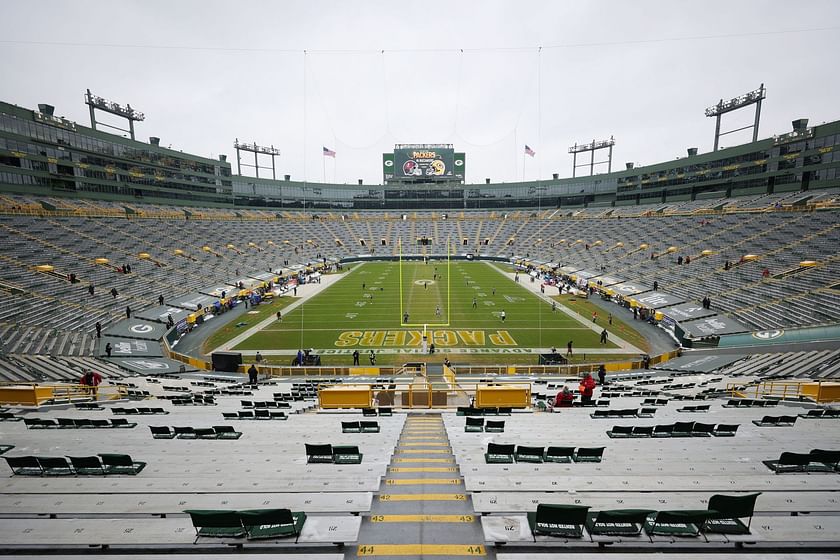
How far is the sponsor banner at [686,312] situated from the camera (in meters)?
26.5

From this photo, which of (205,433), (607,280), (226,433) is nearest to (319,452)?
(226,433)

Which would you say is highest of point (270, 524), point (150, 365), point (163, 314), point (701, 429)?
point (270, 524)

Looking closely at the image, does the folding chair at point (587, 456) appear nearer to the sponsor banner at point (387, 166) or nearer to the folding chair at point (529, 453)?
the folding chair at point (529, 453)

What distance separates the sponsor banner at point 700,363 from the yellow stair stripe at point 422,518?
19177 mm

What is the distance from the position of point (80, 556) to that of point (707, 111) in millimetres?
80660

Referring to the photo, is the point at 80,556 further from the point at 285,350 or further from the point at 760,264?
the point at 760,264

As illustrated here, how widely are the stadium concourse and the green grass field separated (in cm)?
460

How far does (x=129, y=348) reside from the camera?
22.0 metres

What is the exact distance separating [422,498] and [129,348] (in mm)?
23493

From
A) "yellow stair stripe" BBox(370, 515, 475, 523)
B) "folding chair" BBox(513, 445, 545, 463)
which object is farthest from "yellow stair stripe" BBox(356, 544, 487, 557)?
"folding chair" BBox(513, 445, 545, 463)

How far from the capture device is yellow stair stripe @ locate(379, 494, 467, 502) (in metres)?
Answer: 5.56

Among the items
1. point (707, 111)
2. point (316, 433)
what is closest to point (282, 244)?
point (316, 433)

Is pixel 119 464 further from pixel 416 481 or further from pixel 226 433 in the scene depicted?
pixel 416 481

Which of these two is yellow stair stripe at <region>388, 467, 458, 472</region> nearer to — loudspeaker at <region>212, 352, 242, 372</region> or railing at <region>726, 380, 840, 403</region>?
railing at <region>726, 380, 840, 403</region>
